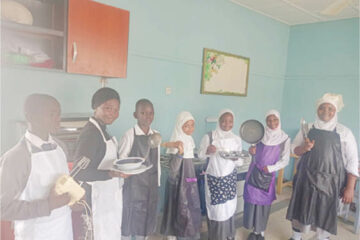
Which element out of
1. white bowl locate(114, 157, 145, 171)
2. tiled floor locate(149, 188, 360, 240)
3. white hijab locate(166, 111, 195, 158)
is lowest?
tiled floor locate(149, 188, 360, 240)

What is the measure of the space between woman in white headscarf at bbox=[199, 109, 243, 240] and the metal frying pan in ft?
0.67

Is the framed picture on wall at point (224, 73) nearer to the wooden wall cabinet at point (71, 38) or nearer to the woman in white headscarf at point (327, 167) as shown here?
the woman in white headscarf at point (327, 167)

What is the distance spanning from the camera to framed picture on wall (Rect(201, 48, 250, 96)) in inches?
117

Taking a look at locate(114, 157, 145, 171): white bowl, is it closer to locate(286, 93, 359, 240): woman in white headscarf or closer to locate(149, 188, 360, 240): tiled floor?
locate(149, 188, 360, 240): tiled floor

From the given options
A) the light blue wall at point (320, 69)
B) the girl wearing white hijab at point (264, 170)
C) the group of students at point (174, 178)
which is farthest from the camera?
the light blue wall at point (320, 69)

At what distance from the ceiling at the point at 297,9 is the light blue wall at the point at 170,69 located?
113mm

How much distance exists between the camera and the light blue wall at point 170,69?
1.82 metres

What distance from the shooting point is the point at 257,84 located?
3.70m

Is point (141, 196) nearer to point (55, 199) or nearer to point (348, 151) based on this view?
point (55, 199)

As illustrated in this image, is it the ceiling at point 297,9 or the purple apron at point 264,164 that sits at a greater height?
the ceiling at point 297,9

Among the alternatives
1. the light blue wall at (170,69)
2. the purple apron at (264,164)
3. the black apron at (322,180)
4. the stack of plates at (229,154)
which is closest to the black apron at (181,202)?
the stack of plates at (229,154)

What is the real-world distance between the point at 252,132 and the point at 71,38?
5.22 feet

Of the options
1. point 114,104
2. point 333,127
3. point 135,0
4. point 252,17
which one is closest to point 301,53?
point 252,17

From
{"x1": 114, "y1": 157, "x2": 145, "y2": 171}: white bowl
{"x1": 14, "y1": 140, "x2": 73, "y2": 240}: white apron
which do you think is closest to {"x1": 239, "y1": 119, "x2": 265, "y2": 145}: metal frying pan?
{"x1": 114, "y1": 157, "x2": 145, "y2": 171}: white bowl
